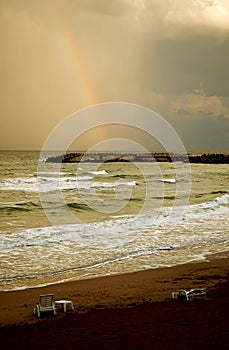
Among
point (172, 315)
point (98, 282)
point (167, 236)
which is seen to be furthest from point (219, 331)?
point (167, 236)

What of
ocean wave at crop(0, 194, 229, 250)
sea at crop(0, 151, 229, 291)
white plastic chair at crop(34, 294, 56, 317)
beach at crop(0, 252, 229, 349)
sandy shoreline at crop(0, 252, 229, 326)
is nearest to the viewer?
beach at crop(0, 252, 229, 349)

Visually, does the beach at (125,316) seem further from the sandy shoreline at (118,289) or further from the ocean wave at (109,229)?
the ocean wave at (109,229)

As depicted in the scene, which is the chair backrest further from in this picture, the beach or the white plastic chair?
the beach

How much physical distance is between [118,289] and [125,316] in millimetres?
2505

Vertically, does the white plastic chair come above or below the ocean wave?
above

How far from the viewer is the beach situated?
7.50 meters

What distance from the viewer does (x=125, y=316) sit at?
29.6 feet

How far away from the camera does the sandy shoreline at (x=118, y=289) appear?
9.96m

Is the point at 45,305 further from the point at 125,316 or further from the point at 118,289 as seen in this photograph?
the point at 118,289

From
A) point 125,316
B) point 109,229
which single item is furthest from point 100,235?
point 125,316

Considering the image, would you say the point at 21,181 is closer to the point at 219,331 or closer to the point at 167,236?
the point at 167,236

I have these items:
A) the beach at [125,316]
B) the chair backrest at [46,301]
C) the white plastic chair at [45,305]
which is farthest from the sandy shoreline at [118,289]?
the chair backrest at [46,301]

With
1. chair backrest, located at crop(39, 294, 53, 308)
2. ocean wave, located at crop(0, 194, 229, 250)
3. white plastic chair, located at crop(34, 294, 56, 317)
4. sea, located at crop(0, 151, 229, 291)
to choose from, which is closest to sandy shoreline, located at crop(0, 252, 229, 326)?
white plastic chair, located at crop(34, 294, 56, 317)

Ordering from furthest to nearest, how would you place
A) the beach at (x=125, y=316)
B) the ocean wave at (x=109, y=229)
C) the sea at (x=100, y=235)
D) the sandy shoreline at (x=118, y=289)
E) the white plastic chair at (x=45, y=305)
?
the ocean wave at (x=109, y=229), the sea at (x=100, y=235), the sandy shoreline at (x=118, y=289), the white plastic chair at (x=45, y=305), the beach at (x=125, y=316)
